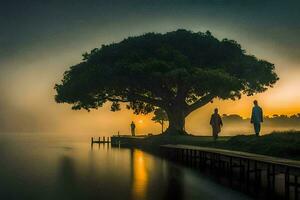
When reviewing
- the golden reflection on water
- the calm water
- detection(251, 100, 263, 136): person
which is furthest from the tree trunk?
the calm water

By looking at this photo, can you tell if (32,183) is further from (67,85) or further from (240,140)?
(67,85)

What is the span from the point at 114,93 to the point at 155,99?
18.8 feet

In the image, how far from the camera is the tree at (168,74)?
59875 millimetres

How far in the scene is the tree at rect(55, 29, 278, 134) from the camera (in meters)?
59.9

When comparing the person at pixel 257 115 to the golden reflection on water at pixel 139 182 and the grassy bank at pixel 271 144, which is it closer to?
the grassy bank at pixel 271 144

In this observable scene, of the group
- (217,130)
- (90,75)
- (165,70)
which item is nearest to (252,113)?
(217,130)

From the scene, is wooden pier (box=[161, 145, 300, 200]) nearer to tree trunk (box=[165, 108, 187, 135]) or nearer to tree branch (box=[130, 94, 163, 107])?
tree trunk (box=[165, 108, 187, 135])

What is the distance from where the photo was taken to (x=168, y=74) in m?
58.3

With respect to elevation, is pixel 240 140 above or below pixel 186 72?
below

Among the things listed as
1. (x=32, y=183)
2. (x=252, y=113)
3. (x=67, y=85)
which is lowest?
(x=32, y=183)

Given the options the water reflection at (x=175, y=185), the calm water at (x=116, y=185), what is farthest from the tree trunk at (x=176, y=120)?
the water reflection at (x=175, y=185)

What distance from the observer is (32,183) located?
23766 millimetres

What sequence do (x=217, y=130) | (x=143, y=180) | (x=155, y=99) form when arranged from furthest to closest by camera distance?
(x=155, y=99), (x=217, y=130), (x=143, y=180)

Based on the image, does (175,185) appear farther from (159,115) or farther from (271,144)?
(159,115)
